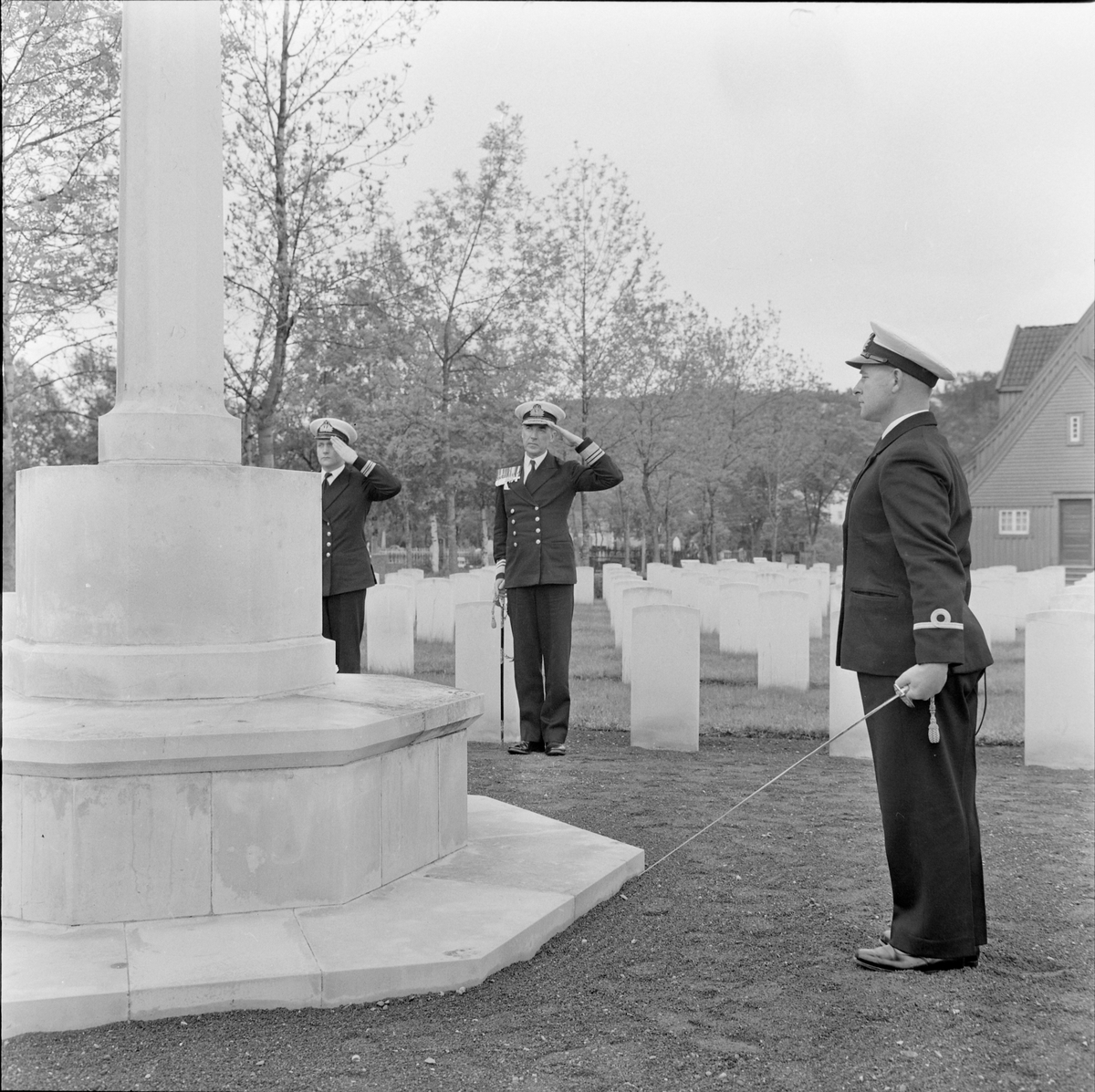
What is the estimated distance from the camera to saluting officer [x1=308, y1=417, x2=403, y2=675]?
21.6ft

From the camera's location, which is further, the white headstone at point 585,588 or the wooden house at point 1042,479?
the wooden house at point 1042,479

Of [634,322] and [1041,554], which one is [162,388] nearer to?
[634,322]

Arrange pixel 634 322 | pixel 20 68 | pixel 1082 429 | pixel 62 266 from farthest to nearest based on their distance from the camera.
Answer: pixel 1082 429, pixel 634 322, pixel 62 266, pixel 20 68

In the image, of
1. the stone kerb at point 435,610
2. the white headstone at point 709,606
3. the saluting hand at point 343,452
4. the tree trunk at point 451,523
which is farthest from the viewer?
the tree trunk at point 451,523

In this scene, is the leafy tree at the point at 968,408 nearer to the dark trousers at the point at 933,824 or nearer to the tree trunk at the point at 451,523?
the tree trunk at the point at 451,523

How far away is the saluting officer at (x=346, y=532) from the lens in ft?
21.6

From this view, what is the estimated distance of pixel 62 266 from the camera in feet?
39.0

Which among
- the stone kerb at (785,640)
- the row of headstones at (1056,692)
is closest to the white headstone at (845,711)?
the row of headstones at (1056,692)

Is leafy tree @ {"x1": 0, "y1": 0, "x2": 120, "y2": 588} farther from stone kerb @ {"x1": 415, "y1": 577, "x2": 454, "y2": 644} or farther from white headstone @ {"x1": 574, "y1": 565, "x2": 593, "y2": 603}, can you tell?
white headstone @ {"x1": 574, "y1": 565, "x2": 593, "y2": 603}

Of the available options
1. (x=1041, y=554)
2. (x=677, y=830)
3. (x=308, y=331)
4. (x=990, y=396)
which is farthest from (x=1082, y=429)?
(x=677, y=830)

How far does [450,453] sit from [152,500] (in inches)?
580

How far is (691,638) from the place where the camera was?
23.0ft

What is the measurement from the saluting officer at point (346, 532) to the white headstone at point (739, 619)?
19.3 ft

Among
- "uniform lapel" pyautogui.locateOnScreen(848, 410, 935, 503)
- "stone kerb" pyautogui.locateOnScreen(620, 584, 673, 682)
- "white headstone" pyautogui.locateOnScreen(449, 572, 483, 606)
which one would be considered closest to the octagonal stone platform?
"uniform lapel" pyautogui.locateOnScreen(848, 410, 935, 503)
